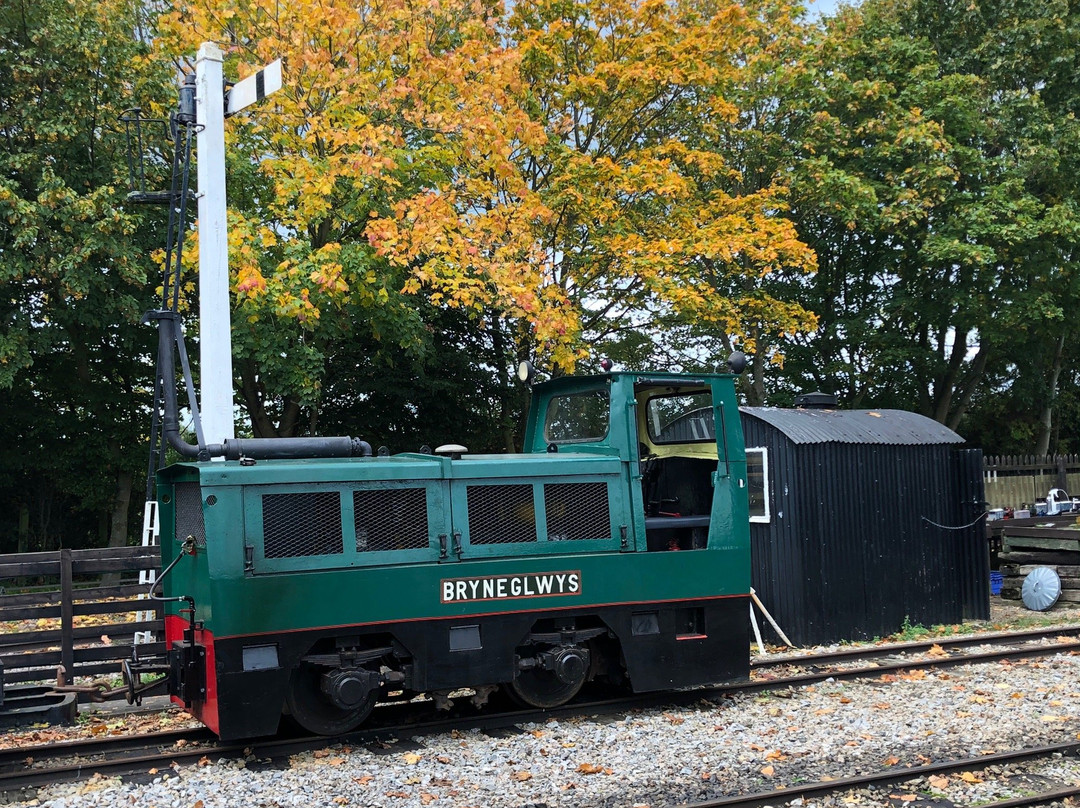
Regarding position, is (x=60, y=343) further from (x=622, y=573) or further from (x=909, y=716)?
(x=909, y=716)

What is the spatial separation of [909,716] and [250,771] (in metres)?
5.10

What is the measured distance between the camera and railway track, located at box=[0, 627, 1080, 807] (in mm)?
→ 6512

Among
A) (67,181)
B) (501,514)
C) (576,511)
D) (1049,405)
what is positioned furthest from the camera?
(1049,405)

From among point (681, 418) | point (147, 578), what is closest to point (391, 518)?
point (681, 418)

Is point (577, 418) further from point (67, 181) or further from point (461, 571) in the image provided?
point (67, 181)

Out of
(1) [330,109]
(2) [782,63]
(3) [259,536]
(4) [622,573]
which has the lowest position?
(4) [622,573]

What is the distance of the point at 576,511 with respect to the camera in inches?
309

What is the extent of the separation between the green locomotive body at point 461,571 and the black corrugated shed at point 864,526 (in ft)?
9.41

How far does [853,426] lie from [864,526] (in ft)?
4.10

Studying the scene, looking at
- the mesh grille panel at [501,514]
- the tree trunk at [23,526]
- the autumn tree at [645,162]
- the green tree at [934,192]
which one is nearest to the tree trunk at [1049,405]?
the green tree at [934,192]

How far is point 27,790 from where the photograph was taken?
6195 mm

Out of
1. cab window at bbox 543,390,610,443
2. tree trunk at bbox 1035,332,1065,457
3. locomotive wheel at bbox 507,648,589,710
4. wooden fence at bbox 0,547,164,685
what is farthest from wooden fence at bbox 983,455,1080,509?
wooden fence at bbox 0,547,164,685

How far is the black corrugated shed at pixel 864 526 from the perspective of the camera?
1123 centimetres

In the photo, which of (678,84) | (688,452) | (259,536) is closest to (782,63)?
(678,84)
